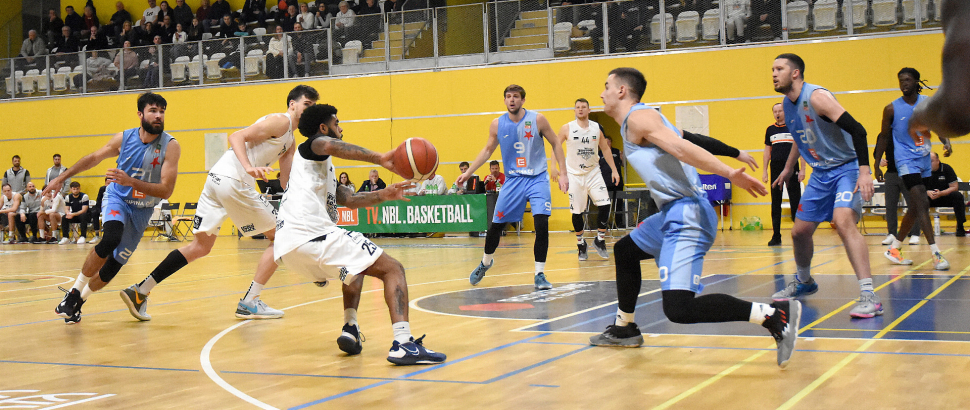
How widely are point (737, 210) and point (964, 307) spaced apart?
1300 cm

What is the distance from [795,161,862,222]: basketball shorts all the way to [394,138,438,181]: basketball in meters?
3.10

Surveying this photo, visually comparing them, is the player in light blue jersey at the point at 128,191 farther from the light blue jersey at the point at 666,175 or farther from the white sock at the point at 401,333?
the light blue jersey at the point at 666,175

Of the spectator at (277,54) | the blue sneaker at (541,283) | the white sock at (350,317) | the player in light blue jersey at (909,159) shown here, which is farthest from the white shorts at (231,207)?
the spectator at (277,54)

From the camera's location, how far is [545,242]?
8.37 metres

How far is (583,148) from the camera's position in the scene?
12.2 metres

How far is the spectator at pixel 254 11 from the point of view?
23.9m

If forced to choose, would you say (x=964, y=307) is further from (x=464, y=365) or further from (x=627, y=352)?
(x=464, y=365)

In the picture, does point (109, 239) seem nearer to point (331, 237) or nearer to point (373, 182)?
point (331, 237)

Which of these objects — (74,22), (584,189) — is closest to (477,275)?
(584,189)

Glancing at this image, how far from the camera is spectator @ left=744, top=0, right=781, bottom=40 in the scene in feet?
58.6

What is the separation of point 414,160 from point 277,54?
18613 millimetres

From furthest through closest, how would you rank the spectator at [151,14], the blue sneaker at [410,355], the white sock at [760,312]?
the spectator at [151,14], the blue sneaker at [410,355], the white sock at [760,312]

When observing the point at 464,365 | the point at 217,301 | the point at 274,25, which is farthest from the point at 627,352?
the point at 274,25

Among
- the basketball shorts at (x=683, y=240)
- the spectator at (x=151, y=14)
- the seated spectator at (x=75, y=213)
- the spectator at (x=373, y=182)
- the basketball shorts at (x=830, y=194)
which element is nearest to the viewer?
the basketball shorts at (x=683, y=240)
